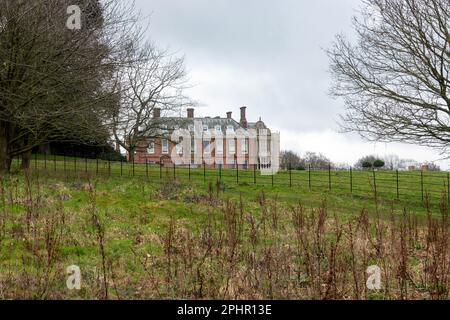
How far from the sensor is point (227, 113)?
6041 centimetres

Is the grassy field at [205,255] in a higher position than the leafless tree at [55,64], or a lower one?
lower

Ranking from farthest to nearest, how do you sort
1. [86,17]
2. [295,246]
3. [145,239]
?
[86,17] < [145,239] < [295,246]

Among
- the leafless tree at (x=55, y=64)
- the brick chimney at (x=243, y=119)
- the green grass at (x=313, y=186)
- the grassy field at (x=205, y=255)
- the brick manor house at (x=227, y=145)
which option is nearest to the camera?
the grassy field at (x=205, y=255)

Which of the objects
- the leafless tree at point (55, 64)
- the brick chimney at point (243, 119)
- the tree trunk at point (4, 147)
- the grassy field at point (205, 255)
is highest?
the brick chimney at point (243, 119)

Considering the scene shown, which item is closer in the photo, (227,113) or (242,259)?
(242,259)

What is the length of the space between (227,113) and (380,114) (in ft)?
149

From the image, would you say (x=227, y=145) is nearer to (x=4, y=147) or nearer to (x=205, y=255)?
(x=4, y=147)

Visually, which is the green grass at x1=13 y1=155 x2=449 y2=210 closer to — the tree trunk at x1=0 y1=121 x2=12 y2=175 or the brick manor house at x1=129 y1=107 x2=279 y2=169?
the tree trunk at x1=0 y1=121 x2=12 y2=175

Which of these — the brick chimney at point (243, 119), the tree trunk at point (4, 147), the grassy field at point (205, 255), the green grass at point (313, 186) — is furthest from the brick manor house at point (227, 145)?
the grassy field at point (205, 255)

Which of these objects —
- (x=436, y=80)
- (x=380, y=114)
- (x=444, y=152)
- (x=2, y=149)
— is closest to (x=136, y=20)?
(x=2, y=149)

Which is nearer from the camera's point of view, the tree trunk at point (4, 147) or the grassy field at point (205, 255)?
the grassy field at point (205, 255)

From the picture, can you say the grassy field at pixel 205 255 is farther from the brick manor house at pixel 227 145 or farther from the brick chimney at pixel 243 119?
the brick chimney at pixel 243 119

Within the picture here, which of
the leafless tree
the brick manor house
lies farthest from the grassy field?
the brick manor house
